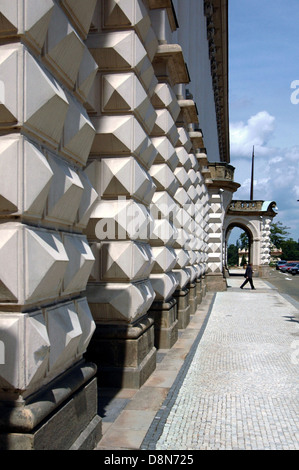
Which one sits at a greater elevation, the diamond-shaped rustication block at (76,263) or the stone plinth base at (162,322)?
the diamond-shaped rustication block at (76,263)

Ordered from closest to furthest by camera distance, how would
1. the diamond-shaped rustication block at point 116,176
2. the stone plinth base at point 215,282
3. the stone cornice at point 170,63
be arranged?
1. the diamond-shaped rustication block at point 116,176
2. the stone cornice at point 170,63
3. the stone plinth base at point 215,282

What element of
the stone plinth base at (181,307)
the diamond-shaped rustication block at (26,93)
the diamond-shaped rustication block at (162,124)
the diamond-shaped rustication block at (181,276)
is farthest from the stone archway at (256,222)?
the diamond-shaped rustication block at (26,93)

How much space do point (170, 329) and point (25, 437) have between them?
5.63 m

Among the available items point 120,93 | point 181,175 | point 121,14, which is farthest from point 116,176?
point 181,175

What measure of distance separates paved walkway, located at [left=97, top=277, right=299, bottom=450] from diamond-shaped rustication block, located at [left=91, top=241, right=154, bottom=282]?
4.33 ft

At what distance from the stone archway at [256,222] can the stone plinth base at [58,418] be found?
36.0 m

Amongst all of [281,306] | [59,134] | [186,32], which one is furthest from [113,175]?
[281,306]

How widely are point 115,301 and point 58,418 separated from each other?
8.30 feet

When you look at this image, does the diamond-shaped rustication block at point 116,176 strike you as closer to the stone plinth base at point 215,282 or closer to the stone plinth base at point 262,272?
the stone plinth base at point 215,282

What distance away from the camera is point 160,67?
321 inches

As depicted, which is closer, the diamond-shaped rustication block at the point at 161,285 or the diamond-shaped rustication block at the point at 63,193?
the diamond-shaped rustication block at the point at 63,193

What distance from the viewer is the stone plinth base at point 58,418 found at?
2.93 meters

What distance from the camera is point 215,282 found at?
22.7 meters
